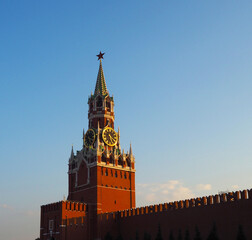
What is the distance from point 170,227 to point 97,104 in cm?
2746

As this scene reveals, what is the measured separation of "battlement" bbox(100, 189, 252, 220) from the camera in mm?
42656

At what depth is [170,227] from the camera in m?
Result: 48.8

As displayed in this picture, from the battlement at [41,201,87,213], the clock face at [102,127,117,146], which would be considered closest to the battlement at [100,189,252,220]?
the battlement at [41,201,87,213]

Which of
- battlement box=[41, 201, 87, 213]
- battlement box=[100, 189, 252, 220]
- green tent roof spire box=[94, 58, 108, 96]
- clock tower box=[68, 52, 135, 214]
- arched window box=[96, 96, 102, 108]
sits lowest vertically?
battlement box=[100, 189, 252, 220]

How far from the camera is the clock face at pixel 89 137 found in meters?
64.6

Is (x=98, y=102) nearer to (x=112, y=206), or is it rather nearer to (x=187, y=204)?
(x=112, y=206)

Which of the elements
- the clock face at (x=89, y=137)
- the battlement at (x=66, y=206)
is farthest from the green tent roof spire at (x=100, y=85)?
the battlement at (x=66, y=206)

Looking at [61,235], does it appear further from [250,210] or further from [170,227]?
[250,210]

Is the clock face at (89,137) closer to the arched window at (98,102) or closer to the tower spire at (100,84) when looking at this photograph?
the arched window at (98,102)

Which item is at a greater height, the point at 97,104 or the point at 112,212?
the point at 97,104

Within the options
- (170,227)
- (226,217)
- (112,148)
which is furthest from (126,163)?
(226,217)

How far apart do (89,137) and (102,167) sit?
628cm

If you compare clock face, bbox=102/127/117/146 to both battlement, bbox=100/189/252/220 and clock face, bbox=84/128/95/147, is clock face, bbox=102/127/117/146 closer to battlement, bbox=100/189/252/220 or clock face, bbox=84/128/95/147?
clock face, bbox=84/128/95/147

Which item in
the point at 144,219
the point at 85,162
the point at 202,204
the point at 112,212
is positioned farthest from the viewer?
the point at 85,162
